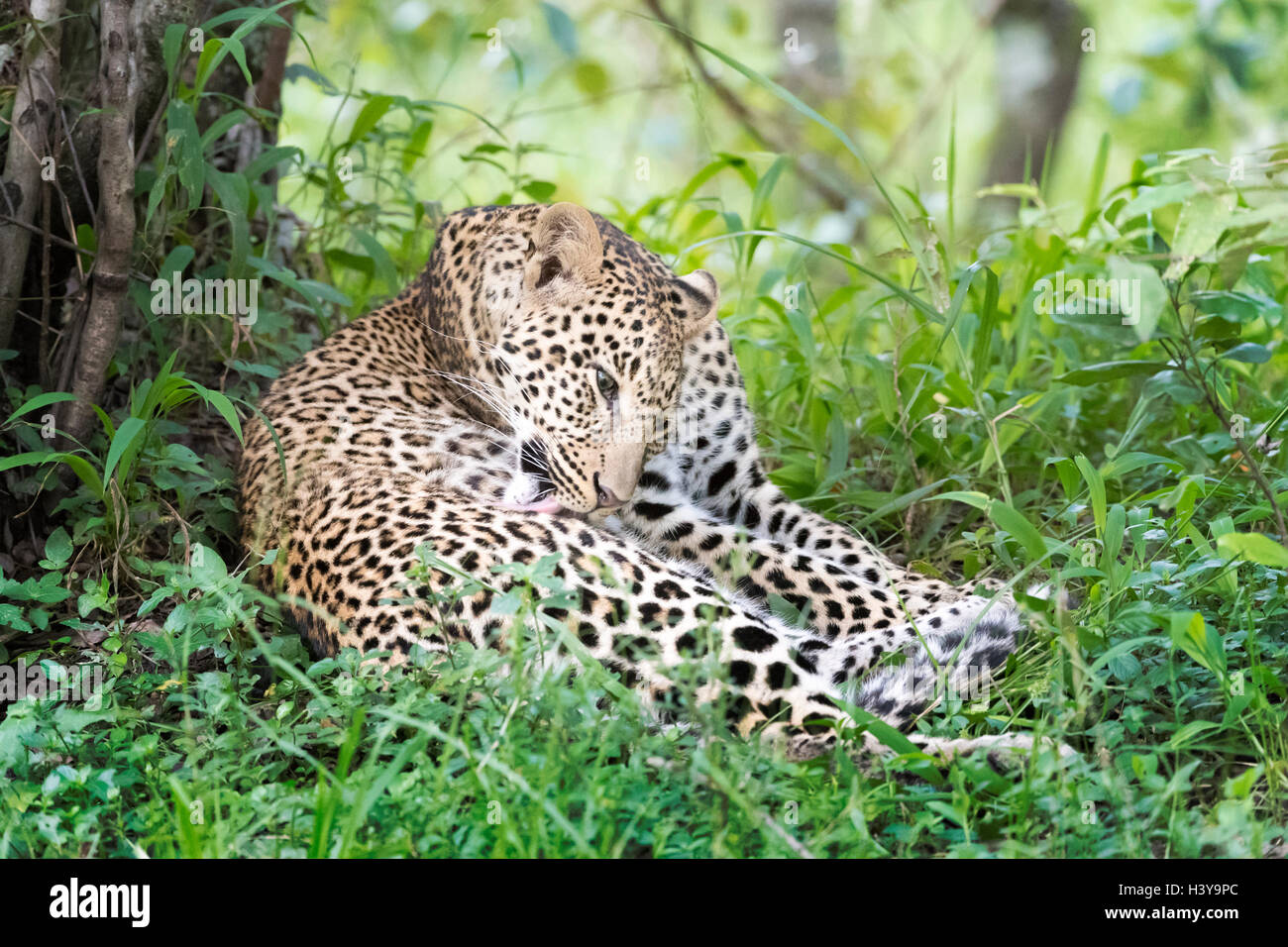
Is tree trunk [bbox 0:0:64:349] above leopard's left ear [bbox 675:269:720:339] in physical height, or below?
above

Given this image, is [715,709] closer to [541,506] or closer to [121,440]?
[541,506]

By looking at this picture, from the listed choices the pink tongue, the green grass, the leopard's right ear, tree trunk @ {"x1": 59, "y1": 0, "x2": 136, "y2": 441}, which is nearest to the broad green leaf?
the green grass

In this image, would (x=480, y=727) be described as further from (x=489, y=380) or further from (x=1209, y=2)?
(x=1209, y=2)

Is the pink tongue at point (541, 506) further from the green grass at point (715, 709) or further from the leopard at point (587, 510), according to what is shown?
the green grass at point (715, 709)

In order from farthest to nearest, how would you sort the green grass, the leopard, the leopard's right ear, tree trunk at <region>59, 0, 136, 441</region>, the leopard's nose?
1. the leopard's right ear
2. the leopard's nose
3. tree trunk at <region>59, 0, 136, 441</region>
4. the leopard
5. the green grass

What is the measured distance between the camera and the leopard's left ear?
4727mm

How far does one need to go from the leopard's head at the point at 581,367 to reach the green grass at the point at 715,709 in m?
0.73

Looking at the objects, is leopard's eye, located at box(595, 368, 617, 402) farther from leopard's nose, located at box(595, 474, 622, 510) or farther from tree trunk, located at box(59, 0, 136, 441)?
tree trunk, located at box(59, 0, 136, 441)

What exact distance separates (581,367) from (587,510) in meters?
0.52

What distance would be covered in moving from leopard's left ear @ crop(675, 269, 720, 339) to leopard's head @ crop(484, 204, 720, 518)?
0.22m

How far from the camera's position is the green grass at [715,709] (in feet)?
9.05

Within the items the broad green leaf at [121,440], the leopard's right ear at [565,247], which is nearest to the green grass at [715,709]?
the broad green leaf at [121,440]

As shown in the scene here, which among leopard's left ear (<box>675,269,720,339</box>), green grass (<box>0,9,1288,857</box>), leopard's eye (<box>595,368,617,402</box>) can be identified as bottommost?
green grass (<box>0,9,1288,857</box>)
